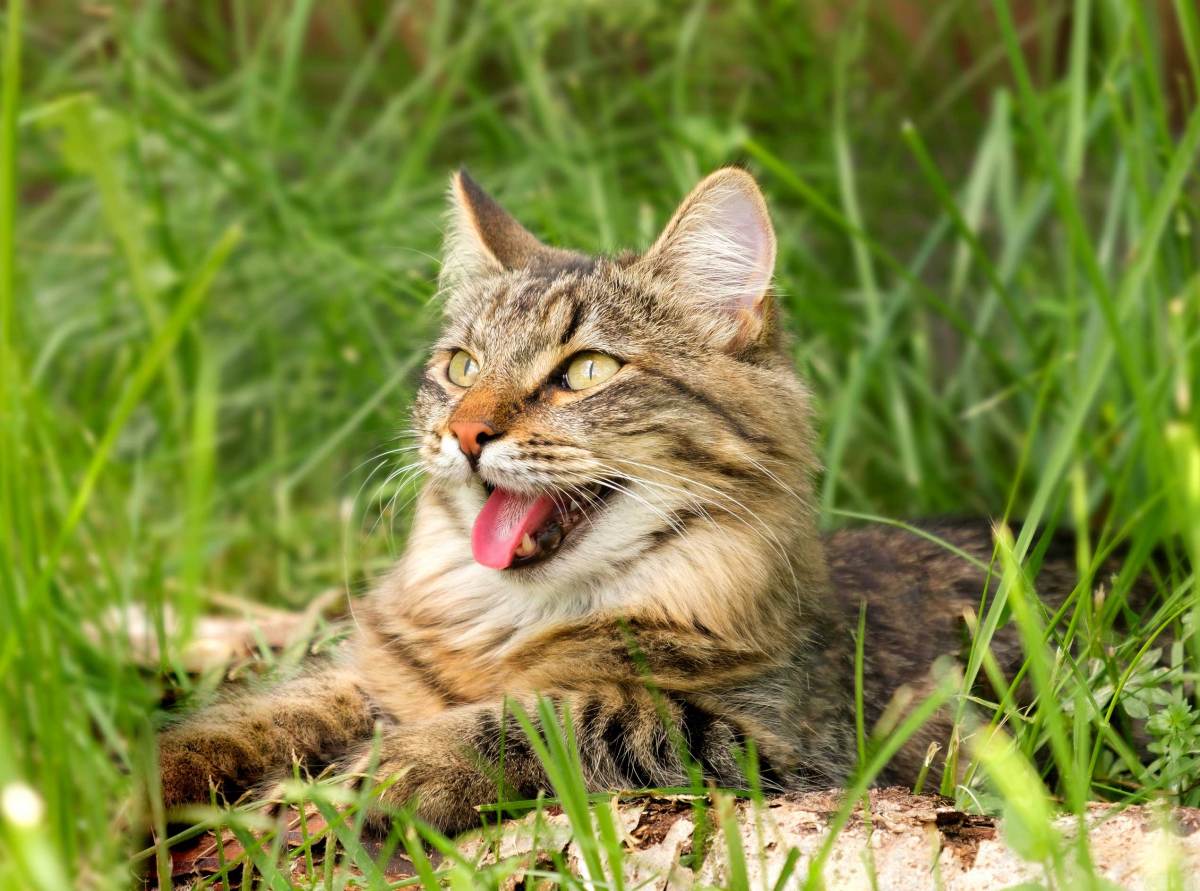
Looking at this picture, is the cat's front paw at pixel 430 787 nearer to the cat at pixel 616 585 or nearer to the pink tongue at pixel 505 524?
the cat at pixel 616 585

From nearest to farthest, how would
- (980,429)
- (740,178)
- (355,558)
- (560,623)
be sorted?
(560,623)
(740,178)
(355,558)
(980,429)

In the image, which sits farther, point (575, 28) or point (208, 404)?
point (575, 28)

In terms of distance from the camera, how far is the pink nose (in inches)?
109

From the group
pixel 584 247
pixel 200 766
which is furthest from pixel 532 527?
pixel 584 247

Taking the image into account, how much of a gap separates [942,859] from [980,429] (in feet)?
9.59

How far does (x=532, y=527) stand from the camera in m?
2.86

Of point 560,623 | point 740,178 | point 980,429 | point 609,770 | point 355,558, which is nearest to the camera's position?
point 609,770

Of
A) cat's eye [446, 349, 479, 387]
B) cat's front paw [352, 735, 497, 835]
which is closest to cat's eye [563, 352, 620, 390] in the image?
cat's eye [446, 349, 479, 387]

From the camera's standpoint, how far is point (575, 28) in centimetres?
570

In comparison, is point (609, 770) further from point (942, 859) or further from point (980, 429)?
point (980, 429)

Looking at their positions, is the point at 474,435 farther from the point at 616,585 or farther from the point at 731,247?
the point at 731,247

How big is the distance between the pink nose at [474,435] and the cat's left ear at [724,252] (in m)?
0.67

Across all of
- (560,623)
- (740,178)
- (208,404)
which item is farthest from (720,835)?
(740,178)

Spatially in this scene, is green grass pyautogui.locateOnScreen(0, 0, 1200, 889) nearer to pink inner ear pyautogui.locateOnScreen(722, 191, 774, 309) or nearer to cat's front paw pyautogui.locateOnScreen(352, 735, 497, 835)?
pink inner ear pyautogui.locateOnScreen(722, 191, 774, 309)
